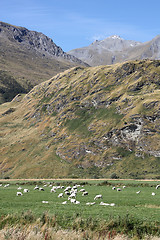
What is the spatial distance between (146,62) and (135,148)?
2839 inches

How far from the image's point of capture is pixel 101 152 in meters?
124

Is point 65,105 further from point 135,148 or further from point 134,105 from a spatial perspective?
point 135,148

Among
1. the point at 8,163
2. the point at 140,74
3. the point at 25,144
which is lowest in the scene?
the point at 8,163

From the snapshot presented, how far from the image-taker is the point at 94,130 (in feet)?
446

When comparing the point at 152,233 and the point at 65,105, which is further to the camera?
the point at 65,105

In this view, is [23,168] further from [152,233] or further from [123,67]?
[152,233]

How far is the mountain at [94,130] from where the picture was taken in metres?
116

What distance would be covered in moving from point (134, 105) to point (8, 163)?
7737cm

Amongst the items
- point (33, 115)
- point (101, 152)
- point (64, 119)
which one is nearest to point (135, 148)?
point (101, 152)

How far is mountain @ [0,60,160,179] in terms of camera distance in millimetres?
116000

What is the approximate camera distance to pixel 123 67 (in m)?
168

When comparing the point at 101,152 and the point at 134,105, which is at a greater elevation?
the point at 134,105

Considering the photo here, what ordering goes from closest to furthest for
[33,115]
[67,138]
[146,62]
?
[67,138]
[146,62]
[33,115]

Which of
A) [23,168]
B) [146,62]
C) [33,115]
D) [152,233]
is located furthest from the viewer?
[33,115]
